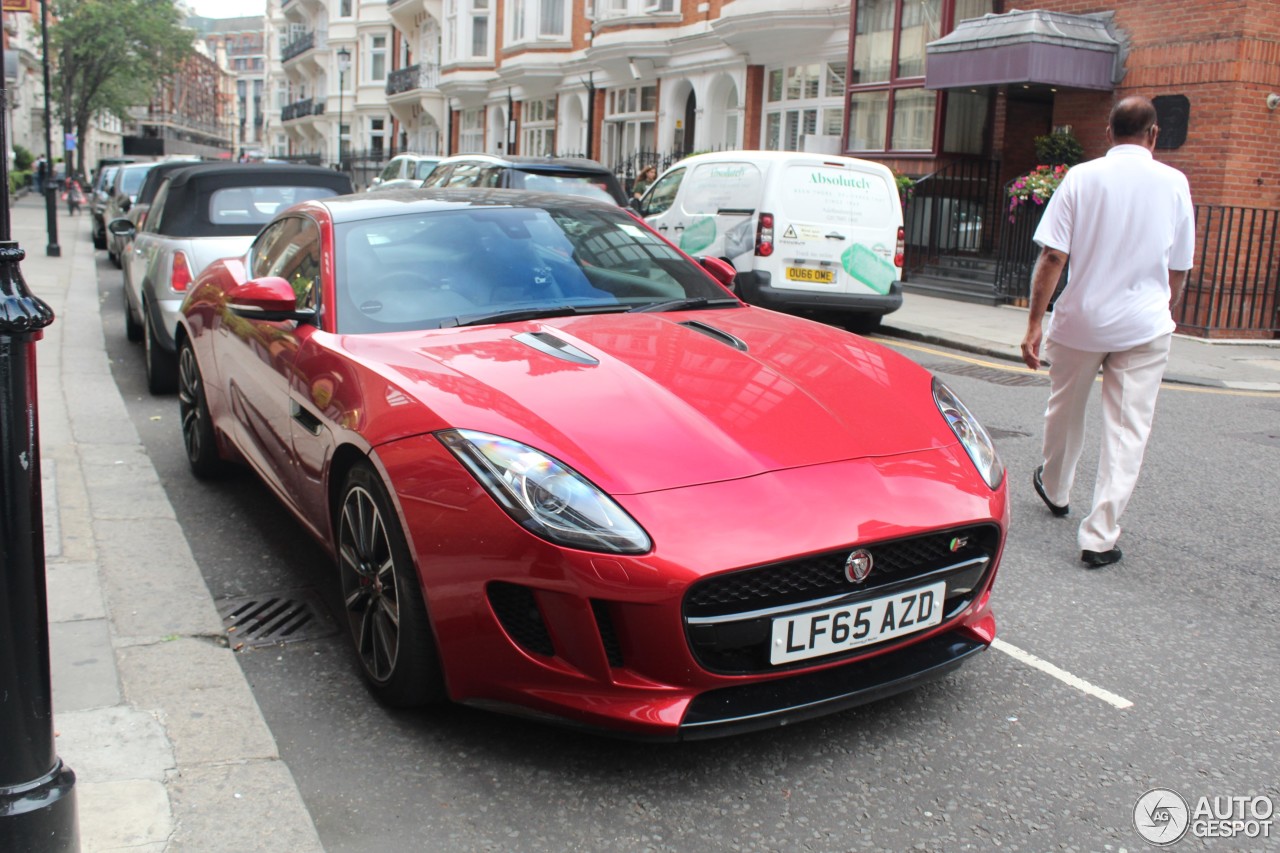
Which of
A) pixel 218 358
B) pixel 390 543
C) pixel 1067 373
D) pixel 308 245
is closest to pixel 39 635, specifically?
pixel 390 543

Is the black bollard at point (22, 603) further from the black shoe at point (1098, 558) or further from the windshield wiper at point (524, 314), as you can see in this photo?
the black shoe at point (1098, 558)

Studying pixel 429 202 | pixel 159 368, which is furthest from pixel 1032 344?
pixel 159 368

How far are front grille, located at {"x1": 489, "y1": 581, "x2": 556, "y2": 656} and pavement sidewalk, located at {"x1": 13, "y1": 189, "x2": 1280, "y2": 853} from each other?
25.5 inches

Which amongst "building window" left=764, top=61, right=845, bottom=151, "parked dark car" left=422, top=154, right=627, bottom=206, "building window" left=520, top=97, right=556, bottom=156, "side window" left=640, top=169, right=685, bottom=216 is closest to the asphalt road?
Result: "parked dark car" left=422, top=154, right=627, bottom=206

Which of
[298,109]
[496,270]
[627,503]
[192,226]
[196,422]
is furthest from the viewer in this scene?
[298,109]

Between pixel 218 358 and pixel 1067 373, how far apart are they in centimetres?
379

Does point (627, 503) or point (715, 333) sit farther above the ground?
point (715, 333)

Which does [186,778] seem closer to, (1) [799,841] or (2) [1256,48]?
(1) [799,841]

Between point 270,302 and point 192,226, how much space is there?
Result: 4.75 m

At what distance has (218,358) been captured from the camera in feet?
17.0

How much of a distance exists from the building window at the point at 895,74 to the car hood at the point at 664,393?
15.0m

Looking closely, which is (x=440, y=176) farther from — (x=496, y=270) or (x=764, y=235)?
(x=496, y=270)

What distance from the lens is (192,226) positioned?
27.1 ft

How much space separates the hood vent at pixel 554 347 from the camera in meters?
3.47
